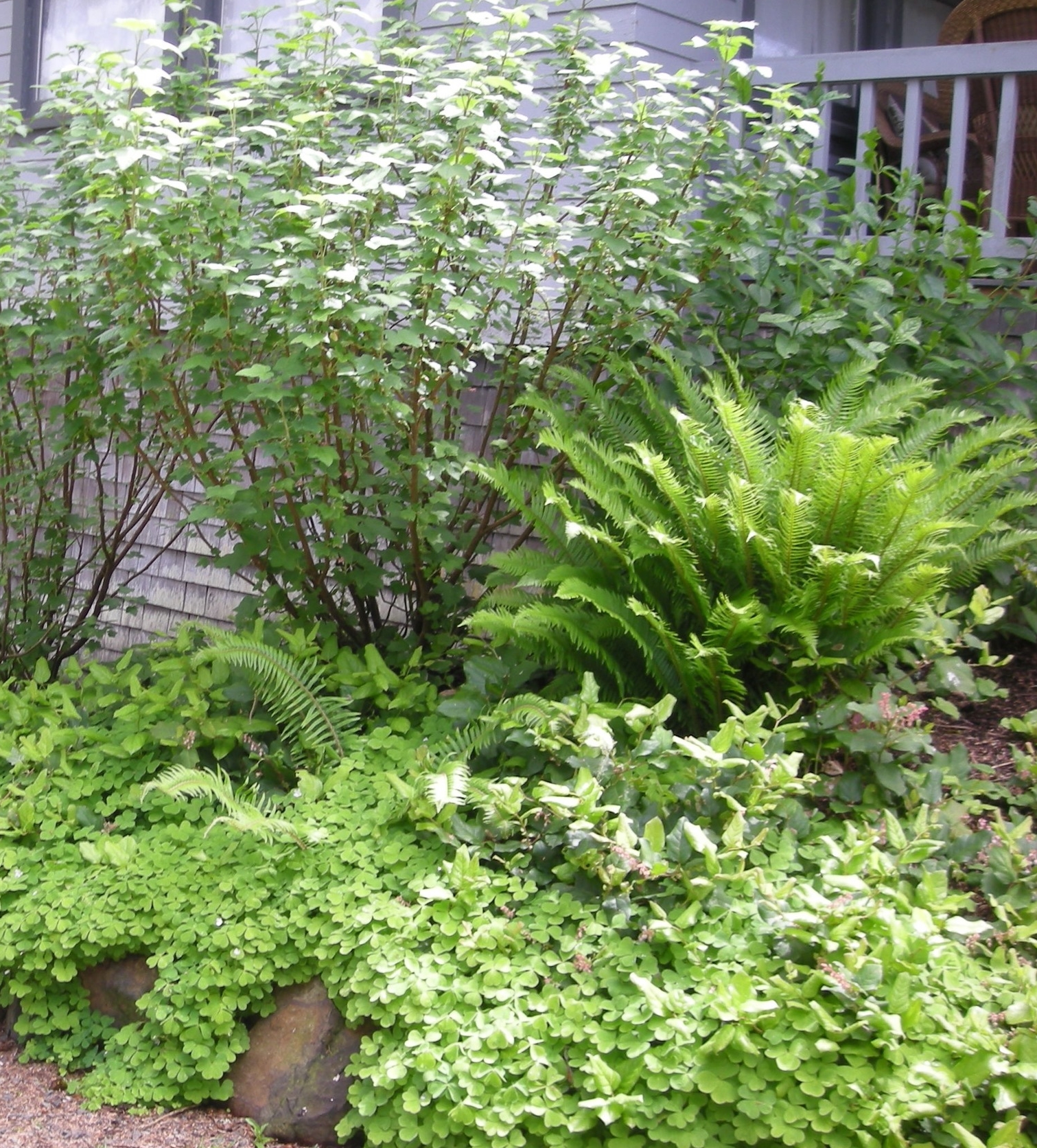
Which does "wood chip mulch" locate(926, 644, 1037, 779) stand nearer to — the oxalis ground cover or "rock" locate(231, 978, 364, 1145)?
the oxalis ground cover

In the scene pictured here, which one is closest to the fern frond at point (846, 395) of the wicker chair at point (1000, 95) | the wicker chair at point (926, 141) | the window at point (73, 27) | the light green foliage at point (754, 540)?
the light green foliage at point (754, 540)

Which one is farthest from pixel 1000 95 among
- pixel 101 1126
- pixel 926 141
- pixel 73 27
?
pixel 73 27

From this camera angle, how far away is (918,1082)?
237 cm

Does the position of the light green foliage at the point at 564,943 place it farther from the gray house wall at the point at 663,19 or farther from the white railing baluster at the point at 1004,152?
the gray house wall at the point at 663,19

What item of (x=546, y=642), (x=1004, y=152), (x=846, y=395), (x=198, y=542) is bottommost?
(x=198, y=542)

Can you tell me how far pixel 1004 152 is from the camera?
15.6 ft

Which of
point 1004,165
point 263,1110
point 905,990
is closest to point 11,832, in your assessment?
point 263,1110

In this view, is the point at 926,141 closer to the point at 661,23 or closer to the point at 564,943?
the point at 661,23

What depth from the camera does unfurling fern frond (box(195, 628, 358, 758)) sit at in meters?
3.60

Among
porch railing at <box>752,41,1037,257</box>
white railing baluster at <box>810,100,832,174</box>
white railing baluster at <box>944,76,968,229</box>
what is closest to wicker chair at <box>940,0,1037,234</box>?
porch railing at <box>752,41,1037,257</box>

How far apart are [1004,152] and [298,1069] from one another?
4.10 meters

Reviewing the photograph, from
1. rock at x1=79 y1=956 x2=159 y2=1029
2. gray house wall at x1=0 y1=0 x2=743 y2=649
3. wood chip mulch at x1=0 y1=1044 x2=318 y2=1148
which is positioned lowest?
wood chip mulch at x1=0 y1=1044 x2=318 y2=1148

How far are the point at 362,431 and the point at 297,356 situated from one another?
51cm

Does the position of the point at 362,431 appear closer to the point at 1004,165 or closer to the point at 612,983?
the point at 612,983
